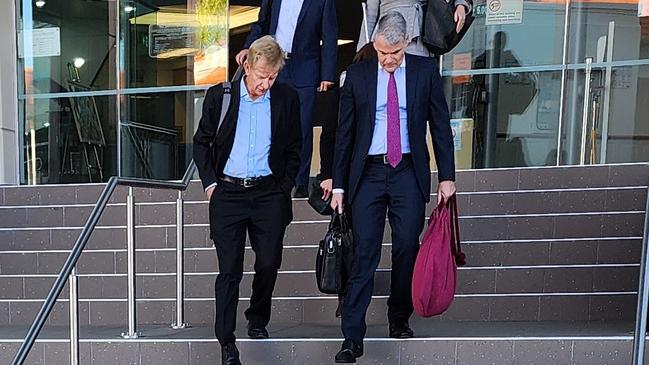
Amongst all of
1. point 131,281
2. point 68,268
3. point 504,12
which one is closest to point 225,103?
point 68,268

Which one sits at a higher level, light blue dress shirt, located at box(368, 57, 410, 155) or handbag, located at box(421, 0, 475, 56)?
handbag, located at box(421, 0, 475, 56)

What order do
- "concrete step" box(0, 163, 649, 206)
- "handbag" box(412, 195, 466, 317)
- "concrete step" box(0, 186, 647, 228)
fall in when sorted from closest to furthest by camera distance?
"handbag" box(412, 195, 466, 317)
"concrete step" box(0, 186, 647, 228)
"concrete step" box(0, 163, 649, 206)

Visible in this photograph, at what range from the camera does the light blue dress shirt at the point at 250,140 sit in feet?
9.95

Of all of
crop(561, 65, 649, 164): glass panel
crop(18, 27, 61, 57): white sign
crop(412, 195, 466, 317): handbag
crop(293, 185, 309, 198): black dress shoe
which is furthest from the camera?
crop(18, 27, 61, 57): white sign

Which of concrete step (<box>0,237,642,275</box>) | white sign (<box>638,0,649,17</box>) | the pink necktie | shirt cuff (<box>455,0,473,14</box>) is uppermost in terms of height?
white sign (<box>638,0,649,17</box>)

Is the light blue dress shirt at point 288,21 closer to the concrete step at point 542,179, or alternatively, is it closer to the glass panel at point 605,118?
the concrete step at point 542,179

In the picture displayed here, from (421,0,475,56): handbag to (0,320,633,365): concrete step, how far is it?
154cm

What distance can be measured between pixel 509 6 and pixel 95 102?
5.41 metres

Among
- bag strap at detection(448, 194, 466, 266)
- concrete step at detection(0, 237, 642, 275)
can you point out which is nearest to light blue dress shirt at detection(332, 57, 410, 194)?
bag strap at detection(448, 194, 466, 266)

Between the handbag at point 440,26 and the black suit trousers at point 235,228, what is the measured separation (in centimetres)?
118

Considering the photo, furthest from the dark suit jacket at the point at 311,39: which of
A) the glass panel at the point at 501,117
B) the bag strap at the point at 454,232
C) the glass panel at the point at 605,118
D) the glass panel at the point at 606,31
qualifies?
the glass panel at the point at 606,31

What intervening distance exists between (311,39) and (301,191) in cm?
111

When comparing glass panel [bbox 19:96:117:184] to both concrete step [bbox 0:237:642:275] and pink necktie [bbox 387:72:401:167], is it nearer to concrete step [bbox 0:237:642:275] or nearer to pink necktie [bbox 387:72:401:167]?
concrete step [bbox 0:237:642:275]

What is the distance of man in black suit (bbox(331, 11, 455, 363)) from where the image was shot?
116 inches
